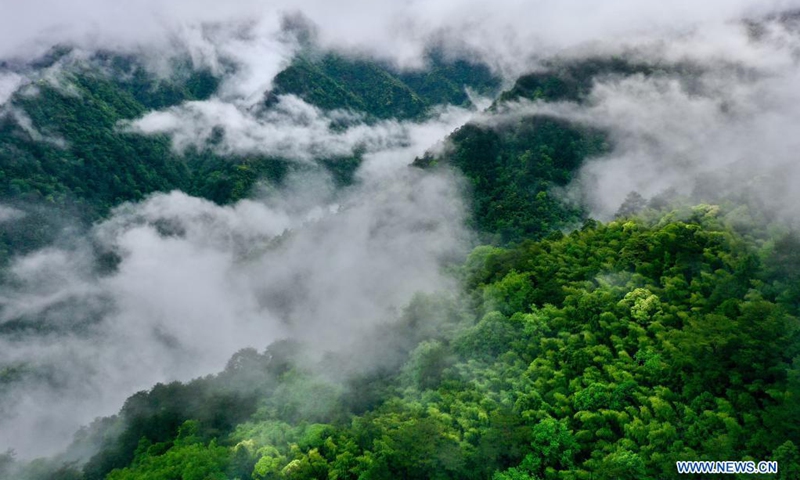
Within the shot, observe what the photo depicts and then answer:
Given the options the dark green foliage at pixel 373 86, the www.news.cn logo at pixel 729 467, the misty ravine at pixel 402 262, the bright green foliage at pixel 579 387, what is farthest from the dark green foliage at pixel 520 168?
the dark green foliage at pixel 373 86

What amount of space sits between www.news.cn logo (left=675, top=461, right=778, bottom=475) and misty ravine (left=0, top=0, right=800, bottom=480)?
41cm

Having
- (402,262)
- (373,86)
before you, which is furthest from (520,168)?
(373,86)

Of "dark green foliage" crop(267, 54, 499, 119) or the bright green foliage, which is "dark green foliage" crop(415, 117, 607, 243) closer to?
the bright green foliage

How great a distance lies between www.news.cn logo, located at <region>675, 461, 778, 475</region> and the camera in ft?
79.6

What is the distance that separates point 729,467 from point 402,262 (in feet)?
150

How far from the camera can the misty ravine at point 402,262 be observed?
98.8 feet

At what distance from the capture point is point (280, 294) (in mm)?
86375

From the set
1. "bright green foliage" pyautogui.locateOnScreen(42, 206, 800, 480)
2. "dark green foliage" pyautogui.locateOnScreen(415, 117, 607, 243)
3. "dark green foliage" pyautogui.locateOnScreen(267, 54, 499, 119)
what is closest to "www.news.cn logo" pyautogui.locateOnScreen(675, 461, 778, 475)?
"bright green foliage" pyautogui.locateOnScreen(42, 206, 800, 480)

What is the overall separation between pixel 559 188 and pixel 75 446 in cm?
6294

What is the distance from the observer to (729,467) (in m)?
24.9

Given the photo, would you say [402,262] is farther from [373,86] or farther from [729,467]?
[373,86]

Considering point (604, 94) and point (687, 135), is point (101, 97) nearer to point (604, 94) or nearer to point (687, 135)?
point (604, 94)

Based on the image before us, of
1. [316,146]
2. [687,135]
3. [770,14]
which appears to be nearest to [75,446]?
[687,135]

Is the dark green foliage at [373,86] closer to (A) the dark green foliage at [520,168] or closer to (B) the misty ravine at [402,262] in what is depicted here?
(B) the misty ravine at [402,262]
